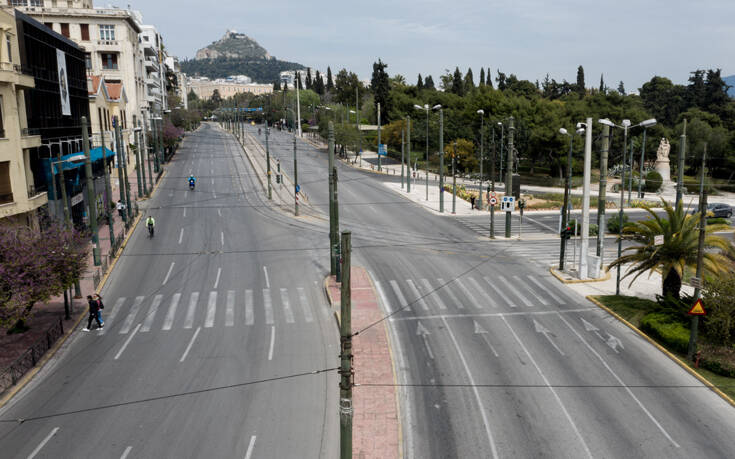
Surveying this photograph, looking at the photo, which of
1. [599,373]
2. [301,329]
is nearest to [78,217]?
[301,329]

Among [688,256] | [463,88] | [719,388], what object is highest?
[463,88]

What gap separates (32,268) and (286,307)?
11.0 metres

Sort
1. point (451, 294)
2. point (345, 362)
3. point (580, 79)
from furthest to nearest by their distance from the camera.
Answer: point (580, 79) → point (451, 294) → point (345, 362)

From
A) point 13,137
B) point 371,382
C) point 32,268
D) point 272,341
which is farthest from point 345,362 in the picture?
point 13,137

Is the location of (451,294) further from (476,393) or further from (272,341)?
(476,393)

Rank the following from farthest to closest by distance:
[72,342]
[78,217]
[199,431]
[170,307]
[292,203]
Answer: [292,203], [78,217], [170,307], [72,342], [199,431]

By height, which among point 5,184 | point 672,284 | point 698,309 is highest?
point 5,184

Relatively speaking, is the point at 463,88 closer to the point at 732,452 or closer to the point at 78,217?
the point at 78,217

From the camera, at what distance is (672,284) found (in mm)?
→ 26656

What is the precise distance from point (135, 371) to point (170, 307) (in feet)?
24.4

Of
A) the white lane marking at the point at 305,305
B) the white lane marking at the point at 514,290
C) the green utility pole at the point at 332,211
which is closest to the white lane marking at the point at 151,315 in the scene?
the white lane marking at the point at 305,305

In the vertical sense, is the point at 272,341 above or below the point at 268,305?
below

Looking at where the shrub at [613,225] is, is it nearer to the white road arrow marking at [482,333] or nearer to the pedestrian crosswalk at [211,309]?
the white road arrow marking at [482,333]

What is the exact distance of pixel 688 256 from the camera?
25.8 meters
